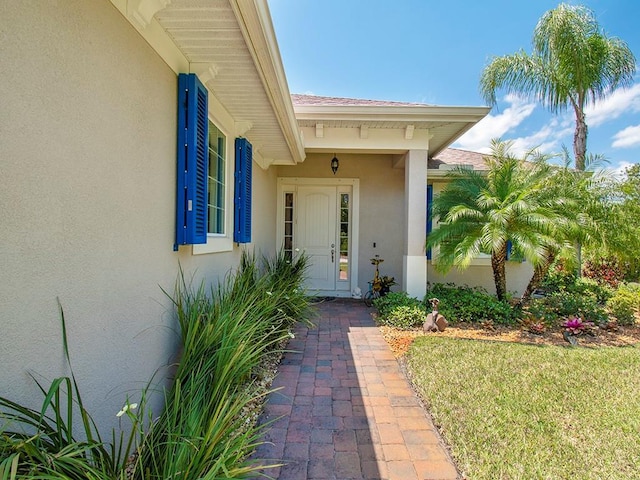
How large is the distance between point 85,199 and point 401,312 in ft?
16.5

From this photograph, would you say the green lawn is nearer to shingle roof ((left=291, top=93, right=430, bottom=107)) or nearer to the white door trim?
the white door trim

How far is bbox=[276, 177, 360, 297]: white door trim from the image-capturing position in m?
8.00

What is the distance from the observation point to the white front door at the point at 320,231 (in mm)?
8125

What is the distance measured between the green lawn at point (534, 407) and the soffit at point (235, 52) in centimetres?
337

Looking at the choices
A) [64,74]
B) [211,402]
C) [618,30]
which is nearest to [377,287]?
[211,402]

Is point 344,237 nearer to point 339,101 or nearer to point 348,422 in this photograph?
point 339,101

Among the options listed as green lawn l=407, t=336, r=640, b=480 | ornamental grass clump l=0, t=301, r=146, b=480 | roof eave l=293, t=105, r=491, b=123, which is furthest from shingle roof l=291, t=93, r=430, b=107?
ornamental grass clump l=0, t=301, r=146, b=480

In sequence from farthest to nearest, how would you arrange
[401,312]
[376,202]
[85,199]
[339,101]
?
[376,202]
[339,101]
[401,312]
[85,199]

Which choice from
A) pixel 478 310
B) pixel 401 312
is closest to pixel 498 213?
pixel 478 310

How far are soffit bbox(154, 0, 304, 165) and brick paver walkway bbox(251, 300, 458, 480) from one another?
120 inches

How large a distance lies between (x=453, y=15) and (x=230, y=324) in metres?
9.68

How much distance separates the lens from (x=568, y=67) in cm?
962

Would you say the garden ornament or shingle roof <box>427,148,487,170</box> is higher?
shingle roof <box>427,148,487,170</box>

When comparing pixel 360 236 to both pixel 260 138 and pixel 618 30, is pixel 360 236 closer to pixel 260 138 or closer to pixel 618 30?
pixel 260 138
